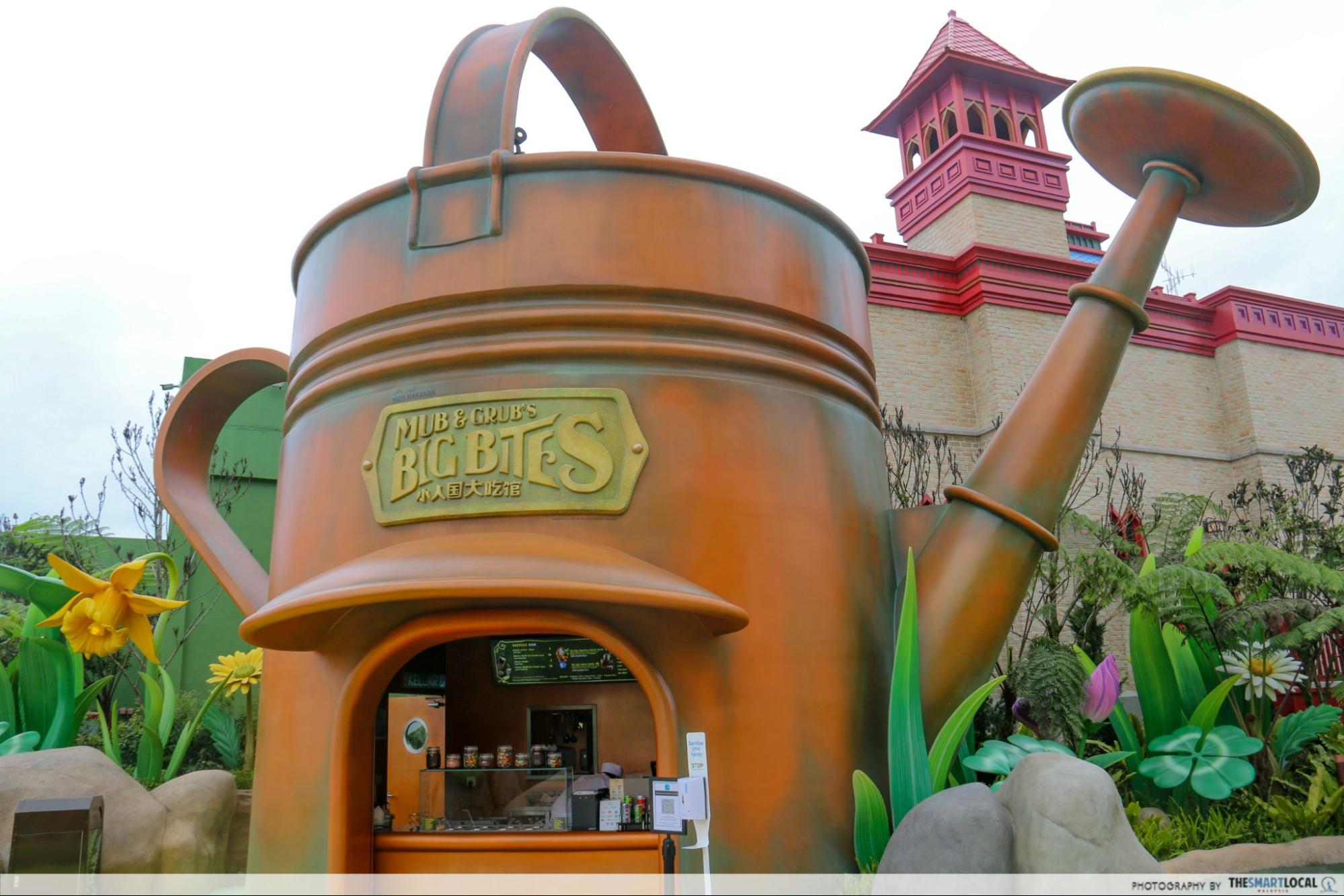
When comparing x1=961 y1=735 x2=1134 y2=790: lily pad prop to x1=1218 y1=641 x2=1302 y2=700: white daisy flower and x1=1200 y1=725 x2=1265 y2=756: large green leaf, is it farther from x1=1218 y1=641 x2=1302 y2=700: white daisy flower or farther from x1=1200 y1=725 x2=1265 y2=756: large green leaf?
x1=1218 y1=641 x2=1302 y2=700: white daisy flower

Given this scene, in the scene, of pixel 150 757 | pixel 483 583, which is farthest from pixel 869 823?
pixel 150 757

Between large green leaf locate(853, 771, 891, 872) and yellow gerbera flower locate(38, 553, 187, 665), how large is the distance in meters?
5.00

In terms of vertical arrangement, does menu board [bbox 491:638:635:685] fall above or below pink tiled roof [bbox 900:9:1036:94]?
below

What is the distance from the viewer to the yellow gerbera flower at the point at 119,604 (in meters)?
7.34

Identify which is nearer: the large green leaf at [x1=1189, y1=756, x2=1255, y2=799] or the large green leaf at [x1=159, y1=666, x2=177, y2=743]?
the large green leaf at [x1=1189, y1=756, x2=1255, y2=799]

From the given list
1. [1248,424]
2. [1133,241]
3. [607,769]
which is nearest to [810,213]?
[1133,241]

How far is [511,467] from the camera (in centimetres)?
525

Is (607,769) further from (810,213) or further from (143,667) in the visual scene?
(143,667)

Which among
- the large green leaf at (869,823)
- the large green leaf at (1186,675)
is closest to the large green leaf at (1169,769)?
the large green leaf at (1186,675)

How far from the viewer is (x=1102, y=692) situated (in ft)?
24.3

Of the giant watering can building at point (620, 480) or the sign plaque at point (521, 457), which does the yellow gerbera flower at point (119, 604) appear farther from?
the sign plaque at point (521, 457)

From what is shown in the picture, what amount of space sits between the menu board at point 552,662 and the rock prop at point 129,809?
2.44 m

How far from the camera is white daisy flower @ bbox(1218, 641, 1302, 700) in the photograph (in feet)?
25.4

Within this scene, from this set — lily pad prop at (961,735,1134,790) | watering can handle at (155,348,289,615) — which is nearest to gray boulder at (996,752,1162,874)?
lily pad prop at (961,735,1134,790)
